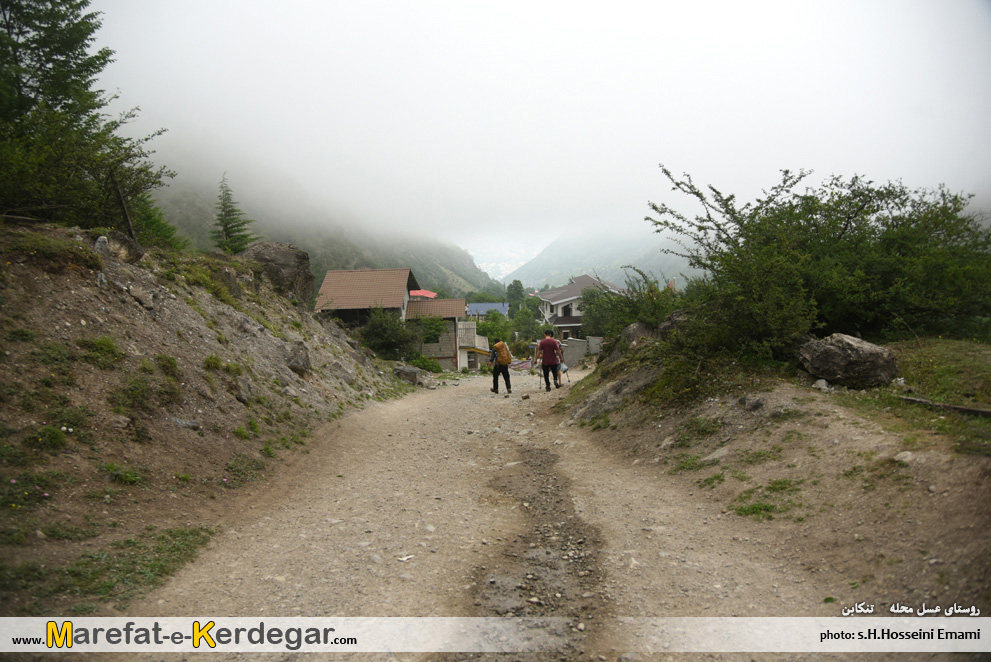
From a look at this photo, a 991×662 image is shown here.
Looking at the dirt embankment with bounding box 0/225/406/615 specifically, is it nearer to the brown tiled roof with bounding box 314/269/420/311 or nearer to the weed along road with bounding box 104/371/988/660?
the weed along road with bounding box 104/371/988/660

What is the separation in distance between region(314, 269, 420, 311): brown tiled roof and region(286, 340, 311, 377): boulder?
78.8ft

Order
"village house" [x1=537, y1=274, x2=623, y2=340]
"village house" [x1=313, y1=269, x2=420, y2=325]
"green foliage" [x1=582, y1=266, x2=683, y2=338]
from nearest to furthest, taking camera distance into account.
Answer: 1. "green foliage" [x1=582, y1=266, x2=683, y2=338]
2. "village house" [x1=313, y1=269, x2=420, y2=325]
3. "village house" [x1=537, y1=274, x2=623, y2=340]

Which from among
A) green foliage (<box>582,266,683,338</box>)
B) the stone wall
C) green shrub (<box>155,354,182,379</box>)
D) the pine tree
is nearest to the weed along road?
green shrub (<box>155,354,182,379</box>)

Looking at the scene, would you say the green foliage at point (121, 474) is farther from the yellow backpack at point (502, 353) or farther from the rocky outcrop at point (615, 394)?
the yellow backpack at point (502, 353)

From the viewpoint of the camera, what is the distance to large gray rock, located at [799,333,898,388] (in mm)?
7820

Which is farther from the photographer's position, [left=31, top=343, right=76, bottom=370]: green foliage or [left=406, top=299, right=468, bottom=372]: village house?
[left=406, top=299, right=468, bottom=372]: village house

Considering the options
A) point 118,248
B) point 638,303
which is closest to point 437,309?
point 638,303

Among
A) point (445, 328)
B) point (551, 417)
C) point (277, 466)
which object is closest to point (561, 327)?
point (445, 328)

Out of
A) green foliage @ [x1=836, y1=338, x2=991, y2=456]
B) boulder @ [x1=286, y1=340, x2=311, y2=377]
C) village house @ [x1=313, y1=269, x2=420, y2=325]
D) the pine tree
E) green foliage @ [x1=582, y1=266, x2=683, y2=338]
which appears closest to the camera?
green foliage @ [x1=836, y1=338, x2=991, y2=456]

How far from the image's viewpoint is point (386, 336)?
3133 cm

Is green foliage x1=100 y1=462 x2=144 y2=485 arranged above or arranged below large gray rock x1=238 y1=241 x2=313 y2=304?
below

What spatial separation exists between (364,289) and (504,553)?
3812cm

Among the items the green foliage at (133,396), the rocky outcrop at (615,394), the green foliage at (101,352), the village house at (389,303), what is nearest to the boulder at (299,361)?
the green foliage at (101,352)

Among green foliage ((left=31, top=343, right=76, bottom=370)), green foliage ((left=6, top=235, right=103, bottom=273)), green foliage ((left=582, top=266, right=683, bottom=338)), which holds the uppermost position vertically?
green foliage ((left=6, top=235, right=103, bottom=273))
